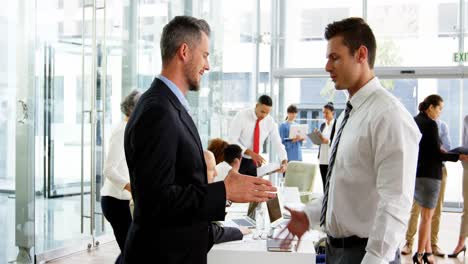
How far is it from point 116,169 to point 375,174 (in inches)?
105

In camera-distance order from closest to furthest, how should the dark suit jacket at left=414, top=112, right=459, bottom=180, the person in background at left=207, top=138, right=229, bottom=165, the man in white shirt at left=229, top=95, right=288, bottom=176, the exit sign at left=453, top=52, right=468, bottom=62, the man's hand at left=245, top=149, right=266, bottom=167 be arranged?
the person in background at left=207, top=138, right=229, bottom=165
the dark suit jacket at left=414, top=112, right=459, bottom=180
the man's hand at left=245, top=149, right=266, bottom=167
the man in white shirt at left=229, top=95, right=288, bottom=176
the exit sign at left=453, top=52, right=468, bottom=62

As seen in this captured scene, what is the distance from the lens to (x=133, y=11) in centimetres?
768

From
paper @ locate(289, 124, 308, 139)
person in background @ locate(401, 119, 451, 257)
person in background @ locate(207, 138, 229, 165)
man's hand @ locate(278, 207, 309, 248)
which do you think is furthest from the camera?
paper @ locate(289, 124, 308, 139)

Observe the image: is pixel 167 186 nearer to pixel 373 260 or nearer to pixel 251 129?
pixel 373 260

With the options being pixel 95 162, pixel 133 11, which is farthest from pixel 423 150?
pixel 133 11

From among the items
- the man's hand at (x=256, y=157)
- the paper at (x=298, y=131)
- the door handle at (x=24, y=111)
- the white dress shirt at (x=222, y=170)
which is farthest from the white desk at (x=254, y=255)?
the paper at (x=298, y=131)

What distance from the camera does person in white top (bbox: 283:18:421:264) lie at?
6.32 feet

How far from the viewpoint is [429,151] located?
18.7 feet

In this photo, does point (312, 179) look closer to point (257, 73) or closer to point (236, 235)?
point (236, 235)

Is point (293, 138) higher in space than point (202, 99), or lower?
lower

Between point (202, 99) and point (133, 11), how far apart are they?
2.09 m

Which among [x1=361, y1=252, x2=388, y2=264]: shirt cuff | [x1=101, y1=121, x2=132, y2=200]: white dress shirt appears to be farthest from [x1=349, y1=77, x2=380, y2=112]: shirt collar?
[x1=101, y1=121, x2=132, y2=200]: white dress shirt

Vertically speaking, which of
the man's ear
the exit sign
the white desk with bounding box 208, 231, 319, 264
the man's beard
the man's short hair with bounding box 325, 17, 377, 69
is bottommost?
the white desk with bounding box 208, 231, 319, 264

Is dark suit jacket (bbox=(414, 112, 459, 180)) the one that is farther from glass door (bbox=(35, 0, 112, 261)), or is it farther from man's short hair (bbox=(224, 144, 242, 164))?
glass door (bbox=(35, 0, 112, 261))
